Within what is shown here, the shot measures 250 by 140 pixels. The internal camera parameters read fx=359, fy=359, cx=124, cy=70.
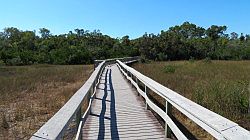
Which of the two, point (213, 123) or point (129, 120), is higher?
point (213, 123)

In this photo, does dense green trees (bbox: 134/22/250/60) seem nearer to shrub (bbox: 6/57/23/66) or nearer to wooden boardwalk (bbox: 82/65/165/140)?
shrub (bbox: 6/57/23/66)

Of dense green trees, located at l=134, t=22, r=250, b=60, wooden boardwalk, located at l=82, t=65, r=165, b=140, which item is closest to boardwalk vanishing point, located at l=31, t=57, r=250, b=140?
wooden boardwalk, located at l=82, t=65, r=165, b=140

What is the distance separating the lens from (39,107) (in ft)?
44.2

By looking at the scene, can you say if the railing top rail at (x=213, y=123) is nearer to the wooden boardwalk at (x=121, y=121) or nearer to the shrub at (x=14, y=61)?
the wooden boardwalk at (x=121, y=121)

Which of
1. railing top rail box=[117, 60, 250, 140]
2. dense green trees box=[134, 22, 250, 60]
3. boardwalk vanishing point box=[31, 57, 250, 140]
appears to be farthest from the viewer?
dense green trees box=[134, 22, 250, 60]

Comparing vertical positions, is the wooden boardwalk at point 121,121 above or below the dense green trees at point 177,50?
below

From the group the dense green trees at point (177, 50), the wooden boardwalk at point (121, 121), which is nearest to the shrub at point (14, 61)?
the dense green trees at point (177, 50)

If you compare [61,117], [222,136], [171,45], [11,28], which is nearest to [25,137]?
[61,117]

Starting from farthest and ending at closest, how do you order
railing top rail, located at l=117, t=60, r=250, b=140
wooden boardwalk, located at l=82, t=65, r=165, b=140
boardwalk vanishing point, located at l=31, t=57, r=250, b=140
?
1. wooden boardwalk, located at l=82, t=65, r=165, b=140
2. boardwalk vanishing point, located at l=31, t=57, r=250, b=140
3. railing top rail, located at l=117, t=60, r=250, b=140

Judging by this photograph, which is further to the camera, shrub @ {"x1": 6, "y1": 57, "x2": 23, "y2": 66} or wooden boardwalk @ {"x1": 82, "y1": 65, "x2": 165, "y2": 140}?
shrub @ {"x1": 6, "y1": 57, "x2": 23, "y2": 66}

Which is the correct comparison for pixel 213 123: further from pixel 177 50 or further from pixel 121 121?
pixel 177 50

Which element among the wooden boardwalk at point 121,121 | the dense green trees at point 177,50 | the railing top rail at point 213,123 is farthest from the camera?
the dense green trees at point 177,50

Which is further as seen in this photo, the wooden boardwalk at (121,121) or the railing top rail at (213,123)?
the wooden boardwalk at (121,121)

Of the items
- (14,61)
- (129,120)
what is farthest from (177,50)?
(129,120)
